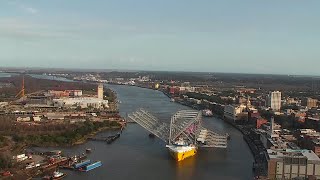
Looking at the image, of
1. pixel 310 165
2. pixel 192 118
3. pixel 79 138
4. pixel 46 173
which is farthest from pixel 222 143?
pixel 46 173

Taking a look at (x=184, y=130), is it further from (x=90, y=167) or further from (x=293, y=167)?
(x=293, y=167)

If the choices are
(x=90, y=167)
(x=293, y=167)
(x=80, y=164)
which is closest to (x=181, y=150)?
(x=90, y=167)

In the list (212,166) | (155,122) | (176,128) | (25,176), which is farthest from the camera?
(155,122)

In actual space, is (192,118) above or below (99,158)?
above

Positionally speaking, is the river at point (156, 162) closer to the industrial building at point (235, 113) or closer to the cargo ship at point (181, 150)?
the cargo ship at point (181, 150)

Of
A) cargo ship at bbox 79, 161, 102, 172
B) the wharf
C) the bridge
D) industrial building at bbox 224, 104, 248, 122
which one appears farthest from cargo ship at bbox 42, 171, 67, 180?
industrial building at bbox 224, 104, 248, 122

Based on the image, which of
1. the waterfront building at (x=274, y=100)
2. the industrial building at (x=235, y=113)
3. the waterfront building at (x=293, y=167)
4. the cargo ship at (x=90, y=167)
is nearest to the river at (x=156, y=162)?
the cargo ship at (x=90, y=167)

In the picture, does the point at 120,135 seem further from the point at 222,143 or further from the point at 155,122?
the point at 222,143

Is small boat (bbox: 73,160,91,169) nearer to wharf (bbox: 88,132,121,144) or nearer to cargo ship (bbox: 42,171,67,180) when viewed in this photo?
cargo ship (bbox: 42,171,67,180)
